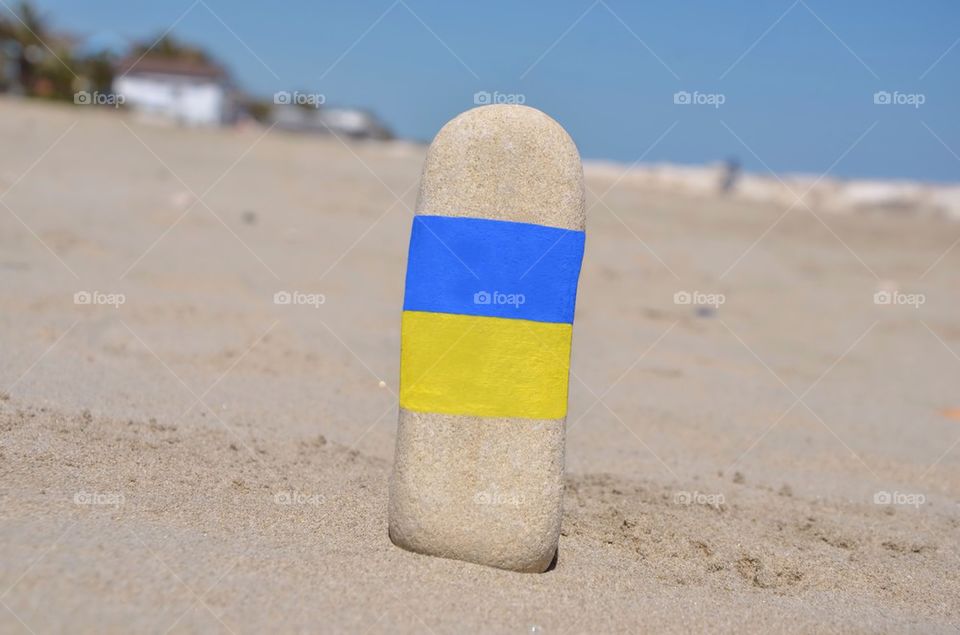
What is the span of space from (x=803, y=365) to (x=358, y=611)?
7828 mm

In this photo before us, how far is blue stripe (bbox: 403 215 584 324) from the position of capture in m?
3.53

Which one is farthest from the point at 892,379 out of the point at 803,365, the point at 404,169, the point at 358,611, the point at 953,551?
the point at 404,169

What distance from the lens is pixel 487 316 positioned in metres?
3.56

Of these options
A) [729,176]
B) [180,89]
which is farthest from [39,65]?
[729,176]

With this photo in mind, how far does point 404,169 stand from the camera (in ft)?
55.4

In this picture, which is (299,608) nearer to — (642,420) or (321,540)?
(321,540)
